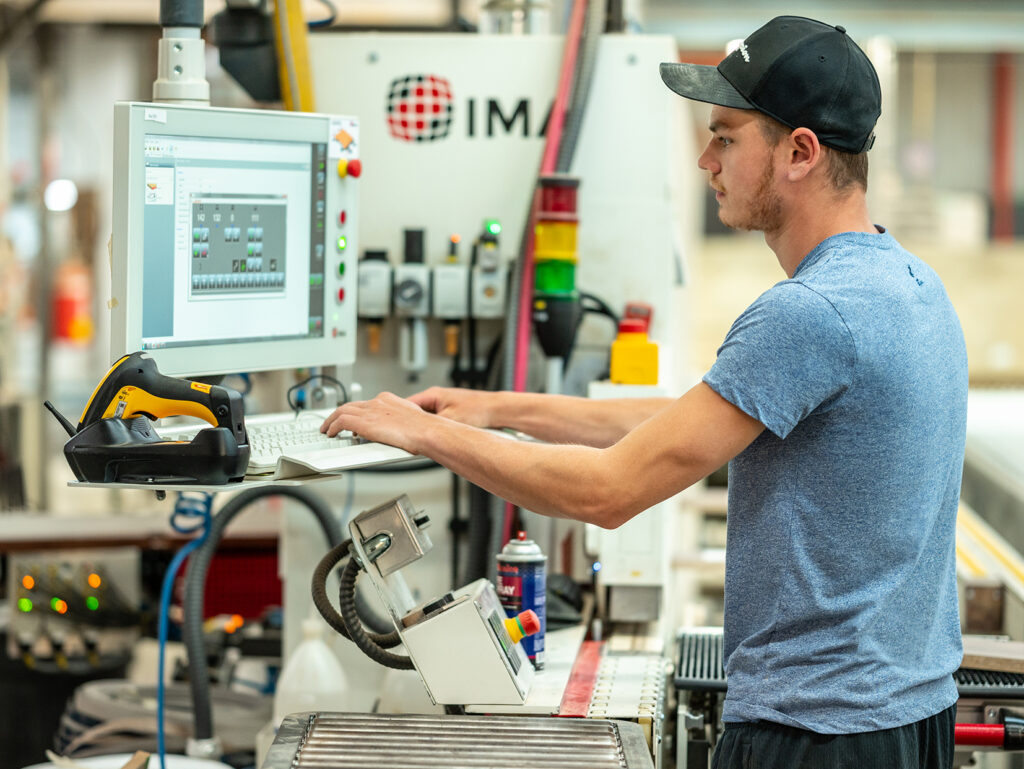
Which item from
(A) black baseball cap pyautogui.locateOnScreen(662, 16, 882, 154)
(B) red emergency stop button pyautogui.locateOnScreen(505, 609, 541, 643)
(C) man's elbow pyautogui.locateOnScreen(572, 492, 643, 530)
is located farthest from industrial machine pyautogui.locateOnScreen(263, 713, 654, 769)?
(A) black baseball cap pyautogui.locateOnScreen(662, 16, 882, 154)

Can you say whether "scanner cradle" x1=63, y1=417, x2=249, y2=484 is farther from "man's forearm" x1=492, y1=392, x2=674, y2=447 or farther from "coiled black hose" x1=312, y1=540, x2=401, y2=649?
"man's forearm" x1=492, y1=392, x2=674, y2=447

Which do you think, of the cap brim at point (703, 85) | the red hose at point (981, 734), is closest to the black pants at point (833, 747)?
the red hose at point (981, 734)

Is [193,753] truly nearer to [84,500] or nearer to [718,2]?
[84,500]

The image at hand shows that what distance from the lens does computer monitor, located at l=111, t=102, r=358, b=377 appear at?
187cm

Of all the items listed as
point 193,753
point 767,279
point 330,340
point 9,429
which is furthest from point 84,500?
point 767,279

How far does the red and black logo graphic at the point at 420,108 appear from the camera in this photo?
8.40 ft

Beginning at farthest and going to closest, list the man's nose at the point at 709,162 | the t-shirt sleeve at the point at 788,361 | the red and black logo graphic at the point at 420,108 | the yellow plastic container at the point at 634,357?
the red and black logo graphic at the point at 420,108
the yellow plastic container at the point at 634,357
the man's nose at the point at 709,162
the t-shirt sleeve at the point at 788,361

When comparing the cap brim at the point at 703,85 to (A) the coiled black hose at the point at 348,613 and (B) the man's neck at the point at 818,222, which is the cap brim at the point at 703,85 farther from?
(A) the coiled black hose at the point at 348,613

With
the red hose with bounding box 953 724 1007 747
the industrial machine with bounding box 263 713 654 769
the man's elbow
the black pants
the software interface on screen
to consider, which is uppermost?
the software interface on screen

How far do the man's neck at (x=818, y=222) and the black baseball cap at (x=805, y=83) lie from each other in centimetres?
7

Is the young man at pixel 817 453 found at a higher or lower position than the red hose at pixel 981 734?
higher

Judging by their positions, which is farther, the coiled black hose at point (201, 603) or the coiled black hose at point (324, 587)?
the coiled black hose at point (201, 603)

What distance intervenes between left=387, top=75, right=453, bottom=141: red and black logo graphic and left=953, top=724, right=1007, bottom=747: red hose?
1.46 meters

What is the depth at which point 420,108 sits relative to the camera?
257 centimetres
